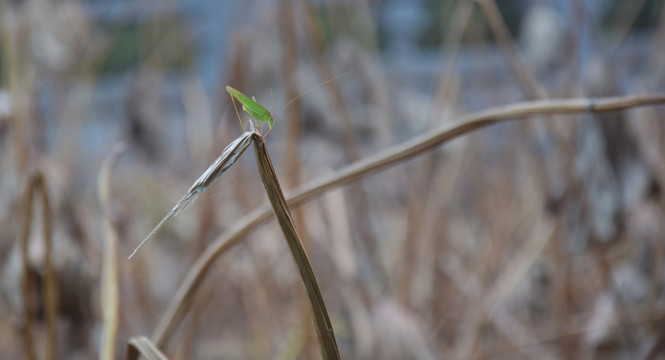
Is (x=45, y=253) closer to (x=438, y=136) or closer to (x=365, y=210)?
(x=438, y=136)

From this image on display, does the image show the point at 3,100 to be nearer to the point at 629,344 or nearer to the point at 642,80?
the point at 629,344

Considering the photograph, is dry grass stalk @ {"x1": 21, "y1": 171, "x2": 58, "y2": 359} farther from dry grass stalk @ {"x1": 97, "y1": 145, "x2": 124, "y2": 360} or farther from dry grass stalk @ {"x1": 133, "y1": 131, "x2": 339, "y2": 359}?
dry grass stalk @ {"x1": 133, "y1": 131, "x2": 339, "y2": 359}

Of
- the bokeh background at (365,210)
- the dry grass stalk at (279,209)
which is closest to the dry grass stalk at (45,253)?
the bokeh background at (365,210)

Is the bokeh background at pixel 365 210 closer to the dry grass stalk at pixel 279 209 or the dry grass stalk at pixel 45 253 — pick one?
the dry grass stalk at pixel 45 253

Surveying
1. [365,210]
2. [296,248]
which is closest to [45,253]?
[296,248]

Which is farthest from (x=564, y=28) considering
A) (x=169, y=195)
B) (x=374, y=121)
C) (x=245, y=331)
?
(x=169, y=195)
